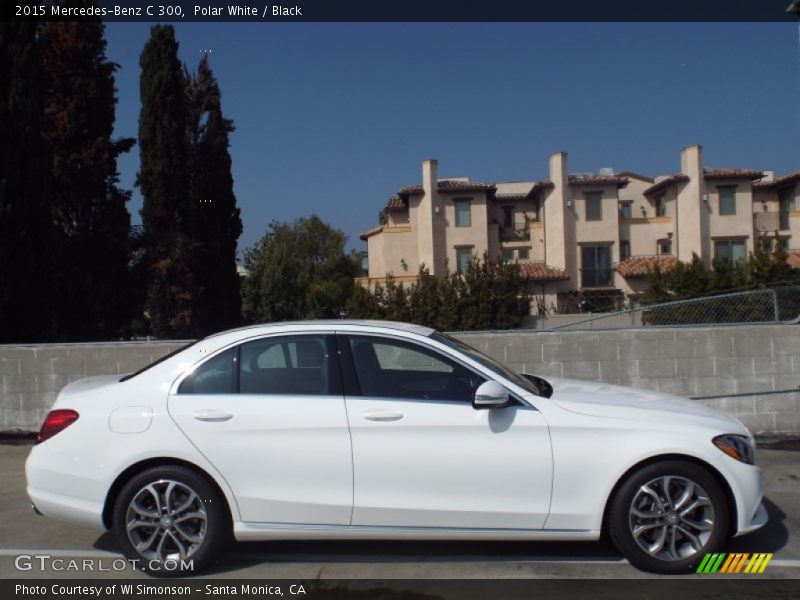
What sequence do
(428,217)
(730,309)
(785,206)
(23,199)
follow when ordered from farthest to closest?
1. (785,206)
2. (428,217)
3. (23,199)
4. (730,309)

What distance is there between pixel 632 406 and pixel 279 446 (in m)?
2.23

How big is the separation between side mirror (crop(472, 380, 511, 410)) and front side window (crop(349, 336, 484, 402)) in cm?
18

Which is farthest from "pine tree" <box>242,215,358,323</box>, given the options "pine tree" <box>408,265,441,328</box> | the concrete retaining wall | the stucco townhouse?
the concrete retaining wall

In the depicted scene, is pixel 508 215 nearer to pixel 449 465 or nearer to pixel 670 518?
pixel 670 518

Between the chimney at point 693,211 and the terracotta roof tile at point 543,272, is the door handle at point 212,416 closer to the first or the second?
the terracotta roof tile at point 543,272

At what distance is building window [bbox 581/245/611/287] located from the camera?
4369 centimetres

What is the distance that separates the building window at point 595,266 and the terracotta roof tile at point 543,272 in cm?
162

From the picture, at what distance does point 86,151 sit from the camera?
18750 mm

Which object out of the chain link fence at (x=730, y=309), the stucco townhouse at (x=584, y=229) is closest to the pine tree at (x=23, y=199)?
the chain link fence at (x=730, y=309)

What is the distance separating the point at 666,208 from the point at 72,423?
4563cm

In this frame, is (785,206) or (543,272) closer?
(543,272)

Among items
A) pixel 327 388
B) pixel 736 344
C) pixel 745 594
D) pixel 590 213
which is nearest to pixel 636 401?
pixel 745 594

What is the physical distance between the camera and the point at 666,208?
4616 cm

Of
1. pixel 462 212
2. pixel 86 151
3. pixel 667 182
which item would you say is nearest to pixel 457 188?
pixel 462 212
